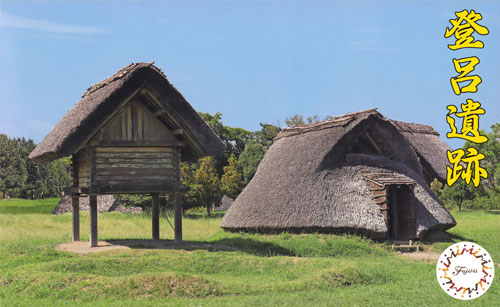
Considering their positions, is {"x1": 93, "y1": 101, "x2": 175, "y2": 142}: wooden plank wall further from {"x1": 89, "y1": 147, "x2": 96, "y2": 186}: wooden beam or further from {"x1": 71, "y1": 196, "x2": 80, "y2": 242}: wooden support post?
{"x1": 71, "y1": 196, "x2": 80, "y2": 242}: wooden support post

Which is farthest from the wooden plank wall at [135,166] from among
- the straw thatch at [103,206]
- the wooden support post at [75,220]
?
the straw thatch at [103,206]

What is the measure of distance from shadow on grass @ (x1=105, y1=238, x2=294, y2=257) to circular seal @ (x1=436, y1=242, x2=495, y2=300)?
7580 millimetres

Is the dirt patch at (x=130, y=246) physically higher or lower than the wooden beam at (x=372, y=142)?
lower

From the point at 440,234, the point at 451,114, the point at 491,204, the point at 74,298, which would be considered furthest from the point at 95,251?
the point at 491,204

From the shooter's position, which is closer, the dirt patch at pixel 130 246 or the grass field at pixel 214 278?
the grass field at pixel 214 278

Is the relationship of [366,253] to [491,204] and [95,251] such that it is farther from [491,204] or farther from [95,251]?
[491,204]

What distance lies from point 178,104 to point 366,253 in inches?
310

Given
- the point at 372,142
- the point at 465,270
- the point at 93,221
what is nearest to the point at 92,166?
the point at 93,221

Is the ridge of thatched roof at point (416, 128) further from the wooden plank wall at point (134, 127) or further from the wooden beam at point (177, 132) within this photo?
the wooden plank wall at point (134, 127)

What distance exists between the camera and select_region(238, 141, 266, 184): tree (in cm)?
4462

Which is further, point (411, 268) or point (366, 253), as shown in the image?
point (366, 253)

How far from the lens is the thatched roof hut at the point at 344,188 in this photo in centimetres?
1970

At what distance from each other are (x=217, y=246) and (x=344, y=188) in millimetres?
5956

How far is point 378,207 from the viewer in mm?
19688
